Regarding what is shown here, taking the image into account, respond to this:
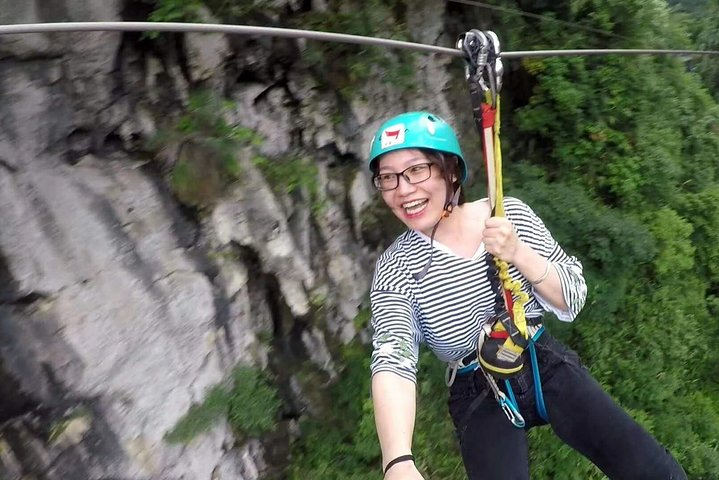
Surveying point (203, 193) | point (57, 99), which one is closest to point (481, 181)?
point (203, 193)

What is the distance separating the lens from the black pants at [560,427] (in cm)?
202

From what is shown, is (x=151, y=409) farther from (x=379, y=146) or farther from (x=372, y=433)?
(x=379, y=146)

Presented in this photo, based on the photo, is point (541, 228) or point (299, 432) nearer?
point (541, 228)

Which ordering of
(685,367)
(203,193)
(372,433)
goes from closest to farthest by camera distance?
(203,193) < (372,433) < (685,367)

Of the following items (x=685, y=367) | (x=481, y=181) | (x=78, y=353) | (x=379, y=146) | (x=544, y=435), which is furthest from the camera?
(x=685, y=367)

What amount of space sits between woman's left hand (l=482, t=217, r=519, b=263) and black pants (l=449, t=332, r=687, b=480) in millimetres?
580

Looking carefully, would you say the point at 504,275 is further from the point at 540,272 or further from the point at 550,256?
the point at 550,256

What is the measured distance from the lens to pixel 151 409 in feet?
8.95

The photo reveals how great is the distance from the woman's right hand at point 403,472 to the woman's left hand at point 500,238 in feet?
2.22

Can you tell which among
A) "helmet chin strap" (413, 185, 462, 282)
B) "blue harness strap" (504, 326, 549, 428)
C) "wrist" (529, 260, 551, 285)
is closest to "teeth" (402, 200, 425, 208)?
"helmet chin strap" (413, 185, 462, 282)

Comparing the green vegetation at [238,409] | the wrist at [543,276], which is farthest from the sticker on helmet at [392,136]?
the green vegetation at [238,409]

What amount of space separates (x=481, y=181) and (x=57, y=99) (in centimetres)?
305

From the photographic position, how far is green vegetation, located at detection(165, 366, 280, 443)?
280 cm

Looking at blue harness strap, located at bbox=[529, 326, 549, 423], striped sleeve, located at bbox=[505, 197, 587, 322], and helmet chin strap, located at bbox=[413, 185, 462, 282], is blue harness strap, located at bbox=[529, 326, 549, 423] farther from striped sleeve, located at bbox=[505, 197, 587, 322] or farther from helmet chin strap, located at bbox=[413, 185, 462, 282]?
helmet chin strap, located at bbox=[413, 185, 462, 282]
